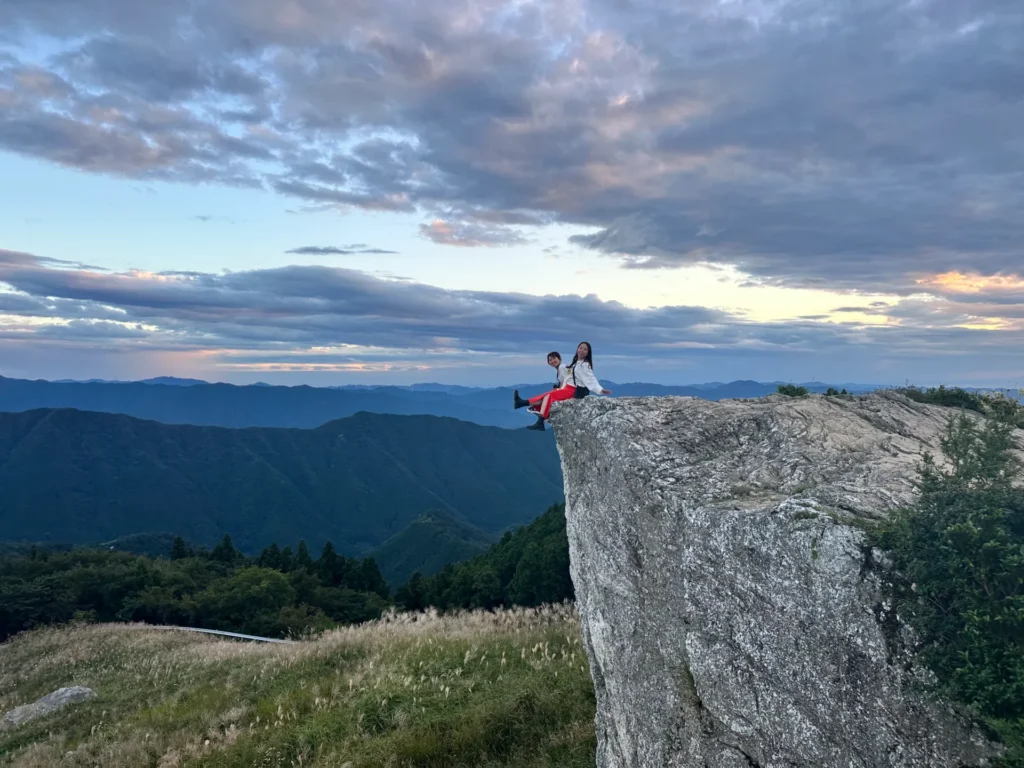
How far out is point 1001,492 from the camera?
17.6 feet

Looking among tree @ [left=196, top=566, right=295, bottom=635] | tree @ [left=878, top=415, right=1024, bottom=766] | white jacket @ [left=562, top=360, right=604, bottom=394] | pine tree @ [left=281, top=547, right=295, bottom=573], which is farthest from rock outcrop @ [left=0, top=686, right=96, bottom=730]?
pine tree @ [left=281, top=547, right=295, bottom=573]

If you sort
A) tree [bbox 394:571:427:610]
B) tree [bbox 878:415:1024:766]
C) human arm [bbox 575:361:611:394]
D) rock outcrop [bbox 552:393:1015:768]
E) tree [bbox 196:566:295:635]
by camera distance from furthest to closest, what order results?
tree [bbox 394:571:427:610] < tree [bbox 196:566:295:635] < human arm [bbox 575:361:611:394] < rock outcrop [bbox 552:393:1015:768] < tree [bbox 878:415:1024:766]

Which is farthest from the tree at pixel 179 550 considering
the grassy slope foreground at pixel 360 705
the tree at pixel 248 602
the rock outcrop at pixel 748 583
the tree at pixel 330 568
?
the rock outcrop at pixel 748 583

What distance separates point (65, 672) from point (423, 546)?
182 m

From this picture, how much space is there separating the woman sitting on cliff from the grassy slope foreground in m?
5.21

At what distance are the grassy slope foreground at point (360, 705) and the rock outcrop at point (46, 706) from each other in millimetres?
447

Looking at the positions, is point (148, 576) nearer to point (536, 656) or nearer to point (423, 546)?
point (536, 656)

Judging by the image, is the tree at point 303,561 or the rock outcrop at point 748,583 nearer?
the rock outcrop at point 748,583

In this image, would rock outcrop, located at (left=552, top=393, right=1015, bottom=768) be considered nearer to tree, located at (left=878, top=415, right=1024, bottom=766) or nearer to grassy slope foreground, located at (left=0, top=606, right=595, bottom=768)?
tree, located at (left=878, top=415, right=1024, bottom=766)

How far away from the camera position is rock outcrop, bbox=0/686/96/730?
16.1m

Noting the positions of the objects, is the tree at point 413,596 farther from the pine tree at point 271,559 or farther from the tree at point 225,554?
the tree at point 225,554

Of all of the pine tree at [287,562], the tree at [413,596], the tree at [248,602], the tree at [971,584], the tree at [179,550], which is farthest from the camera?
the tree at [179,550]

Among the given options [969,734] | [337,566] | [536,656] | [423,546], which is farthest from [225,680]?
[423,546]

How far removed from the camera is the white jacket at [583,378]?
465 inches
